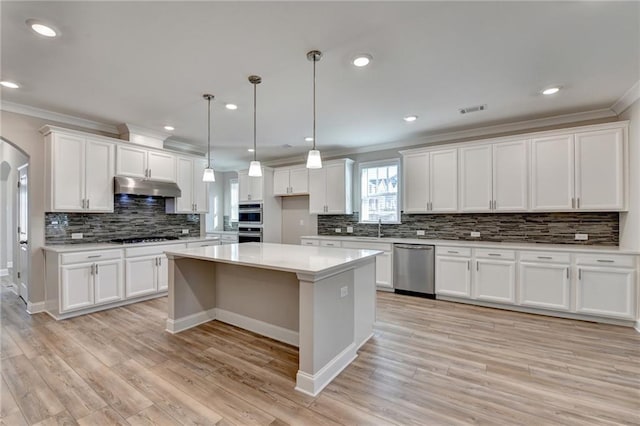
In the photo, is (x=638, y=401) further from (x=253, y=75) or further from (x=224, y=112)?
(x=224, y=112)

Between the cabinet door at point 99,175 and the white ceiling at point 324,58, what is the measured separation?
47cm

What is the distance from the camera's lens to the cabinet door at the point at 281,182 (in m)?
6.53

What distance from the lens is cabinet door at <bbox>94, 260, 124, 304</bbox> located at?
3920mm

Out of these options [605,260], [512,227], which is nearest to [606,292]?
[605,260]

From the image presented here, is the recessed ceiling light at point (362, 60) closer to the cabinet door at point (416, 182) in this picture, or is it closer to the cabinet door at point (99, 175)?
the cabinet door at point (416, 182)

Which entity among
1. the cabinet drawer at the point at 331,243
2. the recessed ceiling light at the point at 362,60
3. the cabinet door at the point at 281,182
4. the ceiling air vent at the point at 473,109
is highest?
the recessed ceiling light at the point at 362,60

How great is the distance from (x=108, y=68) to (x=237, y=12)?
62.8 inches

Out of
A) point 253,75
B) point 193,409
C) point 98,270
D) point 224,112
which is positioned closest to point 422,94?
point 253,75

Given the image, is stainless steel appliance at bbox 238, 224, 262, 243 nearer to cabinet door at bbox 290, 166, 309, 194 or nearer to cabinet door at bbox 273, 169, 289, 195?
cabinet door at bbox 273, 169, 289, 195

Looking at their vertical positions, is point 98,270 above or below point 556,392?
above

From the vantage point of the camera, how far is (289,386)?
2.26 m

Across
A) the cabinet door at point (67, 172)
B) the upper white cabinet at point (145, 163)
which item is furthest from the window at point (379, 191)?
the cabinet door at point (67, 172)

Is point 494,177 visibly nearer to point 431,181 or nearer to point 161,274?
point 431,181

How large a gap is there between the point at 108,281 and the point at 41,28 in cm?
308
